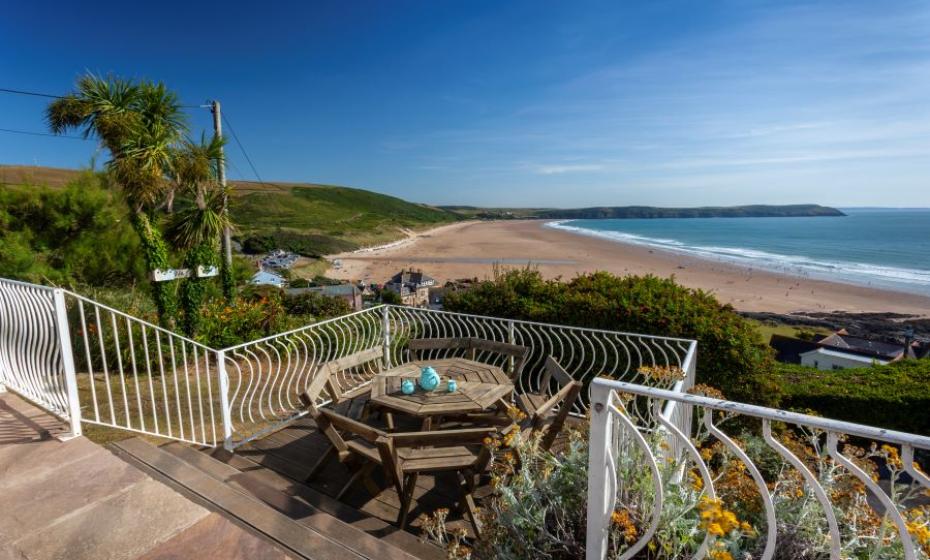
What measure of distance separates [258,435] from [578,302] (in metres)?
4.15

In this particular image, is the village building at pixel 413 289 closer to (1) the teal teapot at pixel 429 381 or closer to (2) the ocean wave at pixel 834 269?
(1) the teal teapot at pixel 429 381

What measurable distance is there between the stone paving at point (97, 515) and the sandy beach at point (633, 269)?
1138cm

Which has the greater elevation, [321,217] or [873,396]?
[321,217]

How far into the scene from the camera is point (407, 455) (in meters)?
3.22

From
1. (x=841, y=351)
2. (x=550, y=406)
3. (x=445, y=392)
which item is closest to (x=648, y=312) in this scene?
(x=550, y=406)

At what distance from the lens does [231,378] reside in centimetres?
652

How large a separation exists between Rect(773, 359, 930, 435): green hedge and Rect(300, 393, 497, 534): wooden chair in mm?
5407

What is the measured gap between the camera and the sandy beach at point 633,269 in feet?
73.0

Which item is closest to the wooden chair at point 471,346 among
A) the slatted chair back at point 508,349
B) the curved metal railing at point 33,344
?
the slatted chair back at point 508,349

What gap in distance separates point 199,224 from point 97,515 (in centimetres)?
569

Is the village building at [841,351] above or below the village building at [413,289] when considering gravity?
below

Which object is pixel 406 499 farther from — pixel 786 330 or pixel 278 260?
pixel 278 260

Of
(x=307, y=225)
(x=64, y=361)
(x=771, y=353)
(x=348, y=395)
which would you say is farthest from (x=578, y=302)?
(x=307, y=225)

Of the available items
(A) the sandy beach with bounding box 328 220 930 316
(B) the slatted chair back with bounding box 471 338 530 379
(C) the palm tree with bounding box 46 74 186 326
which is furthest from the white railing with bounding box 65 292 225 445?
(A) the sandy beach with bounding box 328 220 930 316
